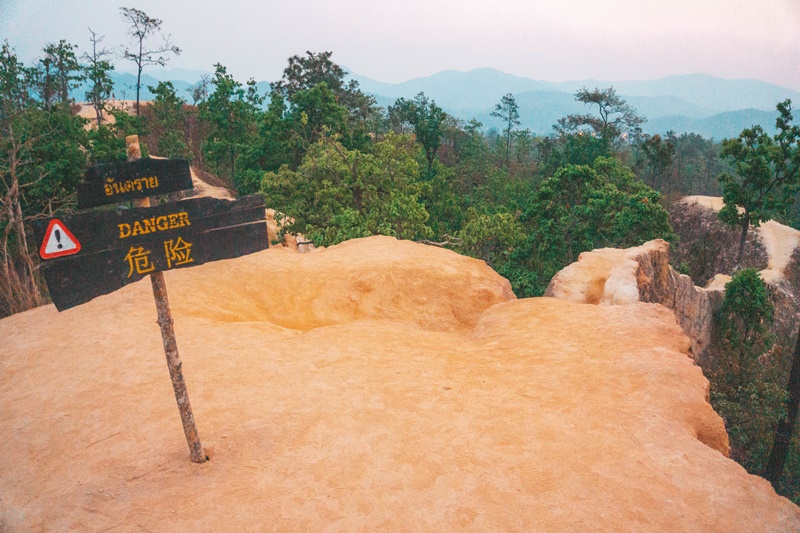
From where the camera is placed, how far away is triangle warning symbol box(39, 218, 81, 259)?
3.82 metres

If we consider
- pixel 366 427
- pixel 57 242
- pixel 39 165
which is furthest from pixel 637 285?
pixel 39 165

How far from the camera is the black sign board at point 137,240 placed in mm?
3969

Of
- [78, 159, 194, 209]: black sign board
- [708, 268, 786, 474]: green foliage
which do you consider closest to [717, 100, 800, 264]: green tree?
[708, 268, 786, 474]: green foliage

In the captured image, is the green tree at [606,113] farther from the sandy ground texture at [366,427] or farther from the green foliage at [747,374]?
the sandy ground texture at [366,427]

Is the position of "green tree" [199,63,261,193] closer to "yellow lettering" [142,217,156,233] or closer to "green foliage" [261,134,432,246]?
"green foliage" [261,134,432,246]

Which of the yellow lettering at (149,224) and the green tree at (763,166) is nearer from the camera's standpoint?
the yellow lettering at (149,224)

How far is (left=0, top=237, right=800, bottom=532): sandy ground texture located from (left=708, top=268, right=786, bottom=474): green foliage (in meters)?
11.2

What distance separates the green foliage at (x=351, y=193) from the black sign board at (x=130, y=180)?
13110 mm

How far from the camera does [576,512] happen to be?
411 cm

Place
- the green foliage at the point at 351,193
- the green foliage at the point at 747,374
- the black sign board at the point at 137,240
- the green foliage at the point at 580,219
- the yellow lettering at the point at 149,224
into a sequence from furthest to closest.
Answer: the green foliage at the point at 580,219
the green foliage at the point at 351,193
the green foliage at the point at 747,374
the yellow lettering at the point at 149,224
the black sign board at the point at 137,240

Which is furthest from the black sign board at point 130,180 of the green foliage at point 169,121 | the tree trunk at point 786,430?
the green foliage at point 169,121

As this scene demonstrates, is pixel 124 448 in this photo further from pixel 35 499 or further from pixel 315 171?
pixel 315 171

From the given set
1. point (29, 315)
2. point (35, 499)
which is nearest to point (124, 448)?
point (35, 499)

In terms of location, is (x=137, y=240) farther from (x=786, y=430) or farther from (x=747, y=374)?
(x=747, y=374)
